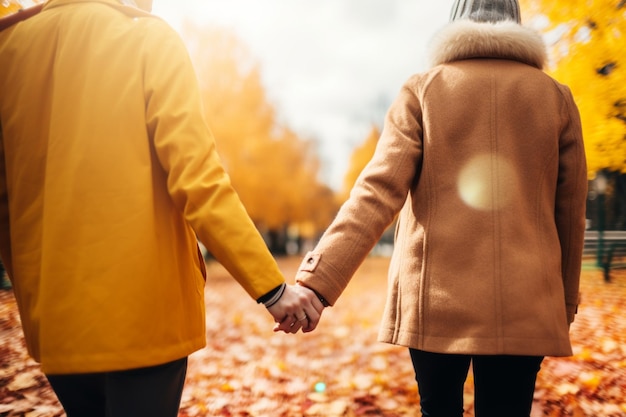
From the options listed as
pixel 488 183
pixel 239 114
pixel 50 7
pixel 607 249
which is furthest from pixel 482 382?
pixel 239 114

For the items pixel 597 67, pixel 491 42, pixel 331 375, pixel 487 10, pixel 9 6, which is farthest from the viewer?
pixel 331 375

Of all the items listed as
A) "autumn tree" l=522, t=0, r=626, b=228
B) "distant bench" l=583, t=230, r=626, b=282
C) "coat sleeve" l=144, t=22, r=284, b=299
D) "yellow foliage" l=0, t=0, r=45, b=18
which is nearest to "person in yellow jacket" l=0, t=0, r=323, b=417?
"coat sleeve" l=144, t=22, r=284, b=299

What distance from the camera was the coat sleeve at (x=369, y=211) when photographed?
6.40 feet

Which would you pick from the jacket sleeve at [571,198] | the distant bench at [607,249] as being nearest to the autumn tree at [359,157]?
the distant bench at [607,249]

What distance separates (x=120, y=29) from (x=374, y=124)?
28347mm

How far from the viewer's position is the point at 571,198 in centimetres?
200

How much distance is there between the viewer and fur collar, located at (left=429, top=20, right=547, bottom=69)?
194 cm

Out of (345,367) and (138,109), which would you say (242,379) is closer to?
(345,367)

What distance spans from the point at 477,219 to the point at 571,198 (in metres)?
0.47

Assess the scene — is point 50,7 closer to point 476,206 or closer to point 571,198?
point 476,206

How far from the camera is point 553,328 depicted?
1.79 metres

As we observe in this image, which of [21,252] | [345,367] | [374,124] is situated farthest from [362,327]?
[374,124]

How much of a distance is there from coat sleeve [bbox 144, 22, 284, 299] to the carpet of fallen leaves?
7.88 ft

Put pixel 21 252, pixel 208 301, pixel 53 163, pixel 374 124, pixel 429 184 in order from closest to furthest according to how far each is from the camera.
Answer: pixel 53 163 → pixel 21 252 → pixel 429 184 → pixel 208 301 → pixel 374 124
